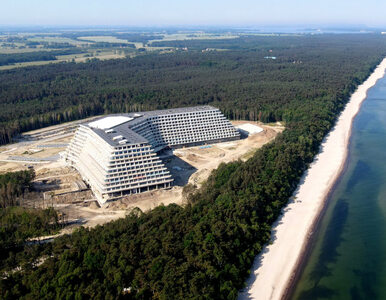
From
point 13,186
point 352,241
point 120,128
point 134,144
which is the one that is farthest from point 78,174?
point 352,241

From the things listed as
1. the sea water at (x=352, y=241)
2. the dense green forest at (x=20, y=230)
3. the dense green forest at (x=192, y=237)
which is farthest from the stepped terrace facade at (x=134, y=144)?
the sea water at (x=352, y=241)

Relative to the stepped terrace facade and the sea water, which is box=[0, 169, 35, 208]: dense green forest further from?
the sea water

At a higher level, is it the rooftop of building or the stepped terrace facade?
the rooftop of building

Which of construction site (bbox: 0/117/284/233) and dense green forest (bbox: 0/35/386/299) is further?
construction site (bbox: 0/117/284/233)

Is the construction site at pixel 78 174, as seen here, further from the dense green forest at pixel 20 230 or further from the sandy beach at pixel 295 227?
the sandy beach at pixel 295 227

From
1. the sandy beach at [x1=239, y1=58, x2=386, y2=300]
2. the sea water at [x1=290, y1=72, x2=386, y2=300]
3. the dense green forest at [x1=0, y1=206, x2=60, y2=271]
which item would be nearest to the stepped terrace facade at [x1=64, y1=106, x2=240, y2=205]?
the dense green forest at [x1=0, y1=206, x2=60, y2=271]

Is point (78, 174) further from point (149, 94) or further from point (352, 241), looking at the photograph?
point (149, 94)

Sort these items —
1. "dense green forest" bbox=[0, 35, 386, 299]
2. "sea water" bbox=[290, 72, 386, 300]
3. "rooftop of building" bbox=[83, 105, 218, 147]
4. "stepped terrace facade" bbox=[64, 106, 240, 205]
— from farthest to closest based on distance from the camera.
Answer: "rooftop of building" bbox=[83, 105, 218, 147] → "stepped terrace facade" bbox=[64, 106, 240, 205] → "sea water" bbox=[290, 72, 386, 300] → "dense green forest" bbox=[0, 35, 386, 299]
